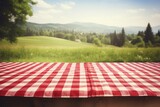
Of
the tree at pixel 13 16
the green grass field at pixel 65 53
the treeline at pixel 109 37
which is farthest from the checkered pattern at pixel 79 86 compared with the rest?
the tree at pixel 13 16

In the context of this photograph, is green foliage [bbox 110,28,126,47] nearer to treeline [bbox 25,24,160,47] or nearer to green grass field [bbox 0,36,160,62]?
treeline [bbox 25,24,160,47]

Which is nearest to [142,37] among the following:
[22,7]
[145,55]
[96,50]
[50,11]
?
[145,55]

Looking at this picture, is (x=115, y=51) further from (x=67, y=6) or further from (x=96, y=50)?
(x=67, y=6)

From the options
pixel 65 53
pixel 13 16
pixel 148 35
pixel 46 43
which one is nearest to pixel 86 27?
pixel 65 53

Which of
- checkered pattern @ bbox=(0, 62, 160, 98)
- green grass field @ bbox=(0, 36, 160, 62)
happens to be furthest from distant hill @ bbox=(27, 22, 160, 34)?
checkered pattern @ bbox=(0, 62, 160, 98)

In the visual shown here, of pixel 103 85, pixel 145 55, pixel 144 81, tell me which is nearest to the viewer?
pixel 103 85

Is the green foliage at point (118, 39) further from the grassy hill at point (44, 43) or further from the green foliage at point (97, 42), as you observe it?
the grassy hill at point (44, 43)

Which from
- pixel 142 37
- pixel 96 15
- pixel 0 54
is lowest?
pixel 0 54
